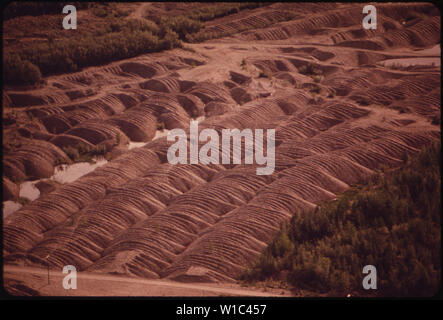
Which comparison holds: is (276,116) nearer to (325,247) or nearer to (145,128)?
(145,128)

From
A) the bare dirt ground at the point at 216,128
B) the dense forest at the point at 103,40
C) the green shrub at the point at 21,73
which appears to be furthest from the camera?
the dense forest at the point at 103,40

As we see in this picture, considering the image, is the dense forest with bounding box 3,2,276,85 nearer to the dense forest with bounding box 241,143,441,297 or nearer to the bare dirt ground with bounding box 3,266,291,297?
the bare dirt ground with bounding box 3,266,291,297

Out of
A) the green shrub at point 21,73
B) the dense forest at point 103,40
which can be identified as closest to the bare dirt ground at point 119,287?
the green shrub at point 21,73

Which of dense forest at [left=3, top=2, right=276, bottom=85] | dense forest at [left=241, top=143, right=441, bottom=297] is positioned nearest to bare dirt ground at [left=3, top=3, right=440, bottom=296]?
dense forest at [left=3, top=2, right=276, bottom=85]

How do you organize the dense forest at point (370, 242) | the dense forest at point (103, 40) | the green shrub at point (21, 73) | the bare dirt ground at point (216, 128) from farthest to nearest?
the dense forest at point (103, 40) < the green shrub at point (21, 73) < the bare dirt ground at point (216, 128) < the dense forest at point (370, 242)

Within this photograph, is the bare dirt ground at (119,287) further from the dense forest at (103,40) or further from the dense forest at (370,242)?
the dense forest at (103,40)
